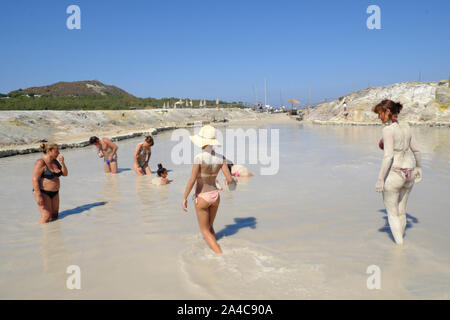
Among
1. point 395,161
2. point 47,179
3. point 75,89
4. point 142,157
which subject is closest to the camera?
point 395,161

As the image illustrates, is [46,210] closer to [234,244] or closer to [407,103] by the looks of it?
[234,244]

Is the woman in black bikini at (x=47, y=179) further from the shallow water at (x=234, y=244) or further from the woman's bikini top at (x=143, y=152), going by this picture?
the woman's bikini top at (x=143, y=152)

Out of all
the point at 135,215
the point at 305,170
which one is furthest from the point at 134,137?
the point at 135,215

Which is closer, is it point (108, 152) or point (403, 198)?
point (403, 198)

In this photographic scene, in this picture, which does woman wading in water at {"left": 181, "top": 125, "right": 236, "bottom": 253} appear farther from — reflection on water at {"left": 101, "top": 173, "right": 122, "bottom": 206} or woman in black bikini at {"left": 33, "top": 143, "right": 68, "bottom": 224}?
reflection on water at {"left": 101, "top": 173, "right": 122, "bottom": 206}

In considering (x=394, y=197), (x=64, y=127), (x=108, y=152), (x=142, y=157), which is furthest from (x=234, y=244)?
(x=64, y=127)

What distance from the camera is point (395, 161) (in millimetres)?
3830

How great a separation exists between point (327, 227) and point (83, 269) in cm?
350

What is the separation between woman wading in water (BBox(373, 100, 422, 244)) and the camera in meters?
3.76

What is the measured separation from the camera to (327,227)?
196 inches

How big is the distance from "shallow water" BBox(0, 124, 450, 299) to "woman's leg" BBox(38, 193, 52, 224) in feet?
0.50

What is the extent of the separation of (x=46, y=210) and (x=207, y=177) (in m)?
3.15
